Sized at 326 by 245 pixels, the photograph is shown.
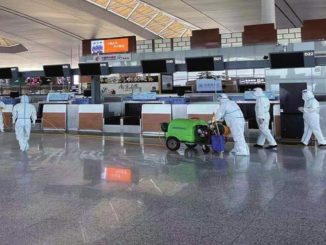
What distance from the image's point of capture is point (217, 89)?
20344 millimetres

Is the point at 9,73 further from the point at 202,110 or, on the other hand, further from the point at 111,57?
the point at 202,110

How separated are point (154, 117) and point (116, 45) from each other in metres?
9.51

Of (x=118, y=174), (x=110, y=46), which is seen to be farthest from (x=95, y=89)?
(x=118, y=174)

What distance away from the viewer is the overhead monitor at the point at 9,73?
63.4 ft

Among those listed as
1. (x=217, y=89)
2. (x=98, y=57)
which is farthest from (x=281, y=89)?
Answer: (x=98, y=57)

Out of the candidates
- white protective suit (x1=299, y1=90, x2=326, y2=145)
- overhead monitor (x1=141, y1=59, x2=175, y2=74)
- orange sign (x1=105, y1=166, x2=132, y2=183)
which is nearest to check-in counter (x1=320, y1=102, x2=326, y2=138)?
white protective suit (x1=299, y1=90, x2=326, y2=145)

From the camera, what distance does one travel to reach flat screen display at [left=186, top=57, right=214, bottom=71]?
50.6 ft

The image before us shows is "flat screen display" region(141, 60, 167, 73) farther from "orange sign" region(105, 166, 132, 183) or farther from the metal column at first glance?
"orange sign" region(105, 166, 132, 183)

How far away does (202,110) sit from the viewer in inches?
617

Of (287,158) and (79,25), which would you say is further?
(79,25)

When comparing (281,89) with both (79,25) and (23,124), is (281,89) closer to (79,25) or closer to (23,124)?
(23,124)

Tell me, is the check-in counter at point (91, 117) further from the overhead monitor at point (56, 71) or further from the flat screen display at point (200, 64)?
the flat screen display at point (200, 64)

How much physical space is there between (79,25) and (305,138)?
3213 cm

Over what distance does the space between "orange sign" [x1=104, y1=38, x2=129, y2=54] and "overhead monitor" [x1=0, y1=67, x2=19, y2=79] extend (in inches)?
254
